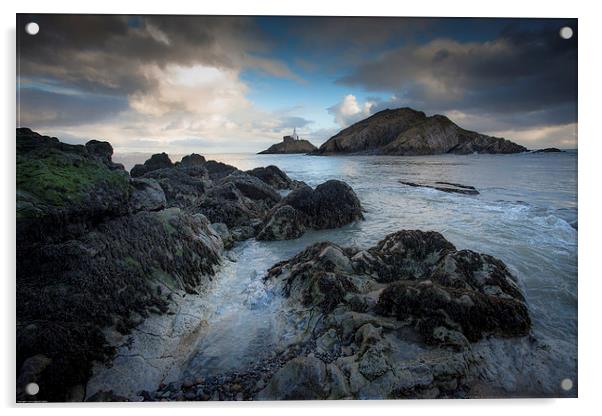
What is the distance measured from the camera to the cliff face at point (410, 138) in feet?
12.8

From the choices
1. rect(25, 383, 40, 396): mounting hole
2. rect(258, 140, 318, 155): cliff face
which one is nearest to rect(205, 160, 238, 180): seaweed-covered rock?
rect(258, 140, 318, 155): cliff face

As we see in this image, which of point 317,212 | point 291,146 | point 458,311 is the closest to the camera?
point 458,311

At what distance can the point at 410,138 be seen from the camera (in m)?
4.14

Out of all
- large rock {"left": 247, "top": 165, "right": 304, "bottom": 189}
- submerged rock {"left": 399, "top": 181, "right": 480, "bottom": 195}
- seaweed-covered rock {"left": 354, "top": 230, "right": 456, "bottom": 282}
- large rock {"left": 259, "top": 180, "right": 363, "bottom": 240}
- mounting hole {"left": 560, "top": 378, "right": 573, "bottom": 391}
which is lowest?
mounting hole {"left": 560, "top": 378, "right": 573, "bottom": 391}

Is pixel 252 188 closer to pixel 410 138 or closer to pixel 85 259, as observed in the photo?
Result: pixel 410 138

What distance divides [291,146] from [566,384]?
143 inches

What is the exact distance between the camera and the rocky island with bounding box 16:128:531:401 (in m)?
2.57

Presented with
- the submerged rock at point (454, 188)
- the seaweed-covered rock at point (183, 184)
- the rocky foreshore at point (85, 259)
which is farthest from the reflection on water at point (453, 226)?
the seaweed-covered rock at point (183, 184)

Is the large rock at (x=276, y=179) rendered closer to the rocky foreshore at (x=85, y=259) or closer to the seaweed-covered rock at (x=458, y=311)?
the rocky foreshore at (x=85, y=259)

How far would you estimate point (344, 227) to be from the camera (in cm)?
475

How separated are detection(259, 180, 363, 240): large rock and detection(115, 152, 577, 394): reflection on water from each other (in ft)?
0.55

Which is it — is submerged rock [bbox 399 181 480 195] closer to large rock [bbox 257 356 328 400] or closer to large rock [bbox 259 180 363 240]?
large rock [bbox 259 180 363 240]

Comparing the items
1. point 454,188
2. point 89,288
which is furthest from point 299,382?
point 454,188

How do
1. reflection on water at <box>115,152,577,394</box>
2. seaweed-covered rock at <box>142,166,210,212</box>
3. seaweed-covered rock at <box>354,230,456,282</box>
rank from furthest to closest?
1. seaweed-covered rock at <box>142,166,210,212</box>
2. seaweed-covered rock at <box>354,230,456,282</box>
3. reflection on water at <box>115,152,577,394</box>
